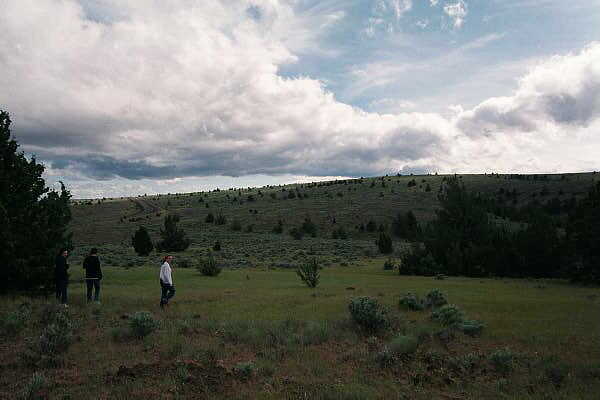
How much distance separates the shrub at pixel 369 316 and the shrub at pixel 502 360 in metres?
3.54

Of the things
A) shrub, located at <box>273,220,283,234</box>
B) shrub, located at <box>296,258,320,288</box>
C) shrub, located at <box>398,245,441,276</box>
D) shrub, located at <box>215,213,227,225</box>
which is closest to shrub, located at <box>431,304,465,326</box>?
shrub, located at <box>296,258,320,288</box>

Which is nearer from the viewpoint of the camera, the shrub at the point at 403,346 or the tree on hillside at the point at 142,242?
the shrub at the point at 403,346

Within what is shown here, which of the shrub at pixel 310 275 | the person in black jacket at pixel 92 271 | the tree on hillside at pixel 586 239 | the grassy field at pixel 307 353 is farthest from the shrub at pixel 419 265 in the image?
the person in black jacket at pixel 92 271

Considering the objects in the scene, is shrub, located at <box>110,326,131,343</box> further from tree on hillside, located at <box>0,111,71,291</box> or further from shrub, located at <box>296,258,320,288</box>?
shrub, located at <box>296,258,320,288</box>

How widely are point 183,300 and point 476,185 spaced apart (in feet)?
312

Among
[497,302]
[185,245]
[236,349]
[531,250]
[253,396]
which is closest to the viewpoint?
[253,396]

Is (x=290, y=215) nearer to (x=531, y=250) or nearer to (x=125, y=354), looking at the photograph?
(x=531, y=250)

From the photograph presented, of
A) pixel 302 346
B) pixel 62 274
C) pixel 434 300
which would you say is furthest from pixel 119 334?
pixel 434 300

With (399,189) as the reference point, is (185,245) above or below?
below

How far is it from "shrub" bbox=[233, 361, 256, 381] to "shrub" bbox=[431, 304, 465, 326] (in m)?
6.69

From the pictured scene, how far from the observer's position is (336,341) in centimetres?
1176

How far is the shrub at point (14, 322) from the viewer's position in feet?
41.2

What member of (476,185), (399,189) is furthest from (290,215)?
(476,185)

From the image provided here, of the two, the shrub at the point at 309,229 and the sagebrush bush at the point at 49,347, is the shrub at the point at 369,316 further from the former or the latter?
the shrub at the point at 309,229
